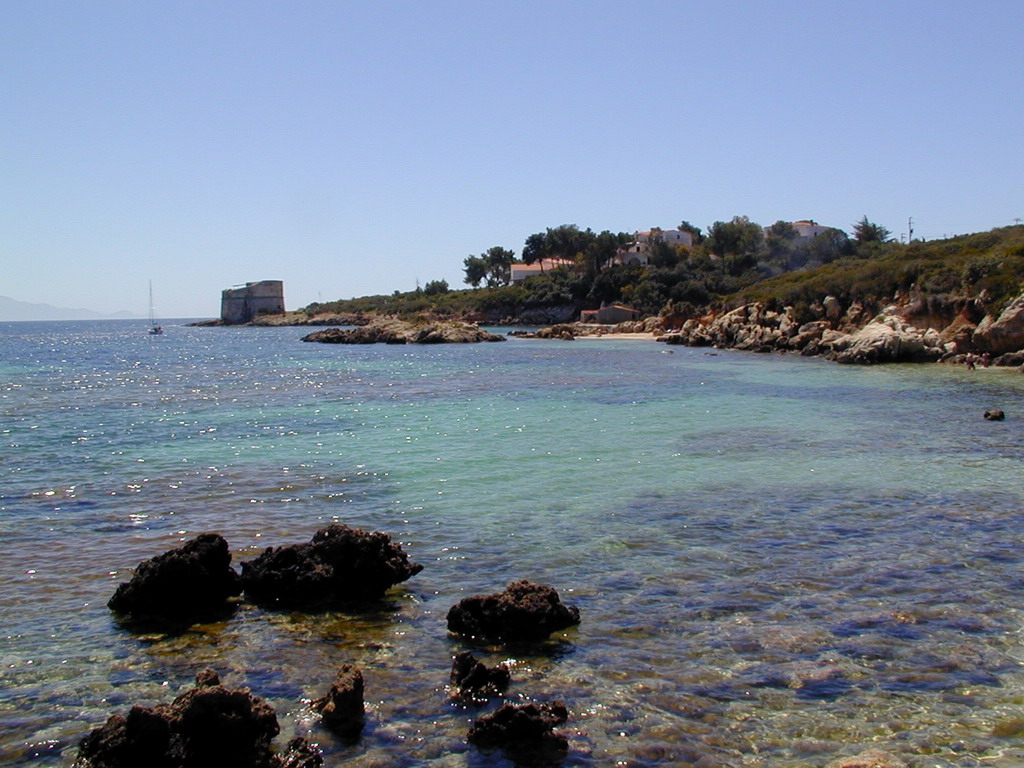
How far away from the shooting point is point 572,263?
150 m

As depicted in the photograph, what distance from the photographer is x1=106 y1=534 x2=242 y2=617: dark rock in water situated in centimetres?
961

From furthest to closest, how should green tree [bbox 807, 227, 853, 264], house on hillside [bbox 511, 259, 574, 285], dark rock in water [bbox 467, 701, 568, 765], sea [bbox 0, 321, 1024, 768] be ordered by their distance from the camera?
1. house on hillside [bbox 511, 259, 574, 285]
2. green tree [bbox 807, 227, 853, 264]
3. sea [bbox 0, 321, 1024, 768]
4. dark rock in water [bbox 467, 701, 568, 765]

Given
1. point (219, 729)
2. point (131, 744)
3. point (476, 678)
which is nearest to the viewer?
point (131, 744)

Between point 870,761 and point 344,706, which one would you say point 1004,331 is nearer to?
point 870,761

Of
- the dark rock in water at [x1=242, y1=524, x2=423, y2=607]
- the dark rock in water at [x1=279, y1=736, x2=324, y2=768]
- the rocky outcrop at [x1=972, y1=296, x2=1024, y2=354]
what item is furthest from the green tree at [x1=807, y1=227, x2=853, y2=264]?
the dark rock in water at [x1=279, y1=736, x2=324, y2=768]

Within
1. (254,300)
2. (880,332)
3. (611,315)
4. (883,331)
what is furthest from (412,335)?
(254,300)

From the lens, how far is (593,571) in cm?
1109

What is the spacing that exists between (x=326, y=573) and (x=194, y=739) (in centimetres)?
362

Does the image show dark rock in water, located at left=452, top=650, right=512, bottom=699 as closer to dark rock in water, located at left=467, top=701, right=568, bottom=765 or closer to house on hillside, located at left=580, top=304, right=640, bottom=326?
dark rock in water, located at left=467, top=701, right=568, bottom=765

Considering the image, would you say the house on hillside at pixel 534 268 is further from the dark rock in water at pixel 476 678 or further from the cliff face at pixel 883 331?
the dark rock in water at pixel 476 678

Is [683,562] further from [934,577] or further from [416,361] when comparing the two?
[416,361]

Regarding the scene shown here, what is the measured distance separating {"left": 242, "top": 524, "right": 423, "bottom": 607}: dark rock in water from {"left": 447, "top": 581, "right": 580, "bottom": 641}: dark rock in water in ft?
5.01

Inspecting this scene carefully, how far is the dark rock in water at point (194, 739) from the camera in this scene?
20.7ft

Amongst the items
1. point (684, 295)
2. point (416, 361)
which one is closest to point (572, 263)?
point (684, 295)
